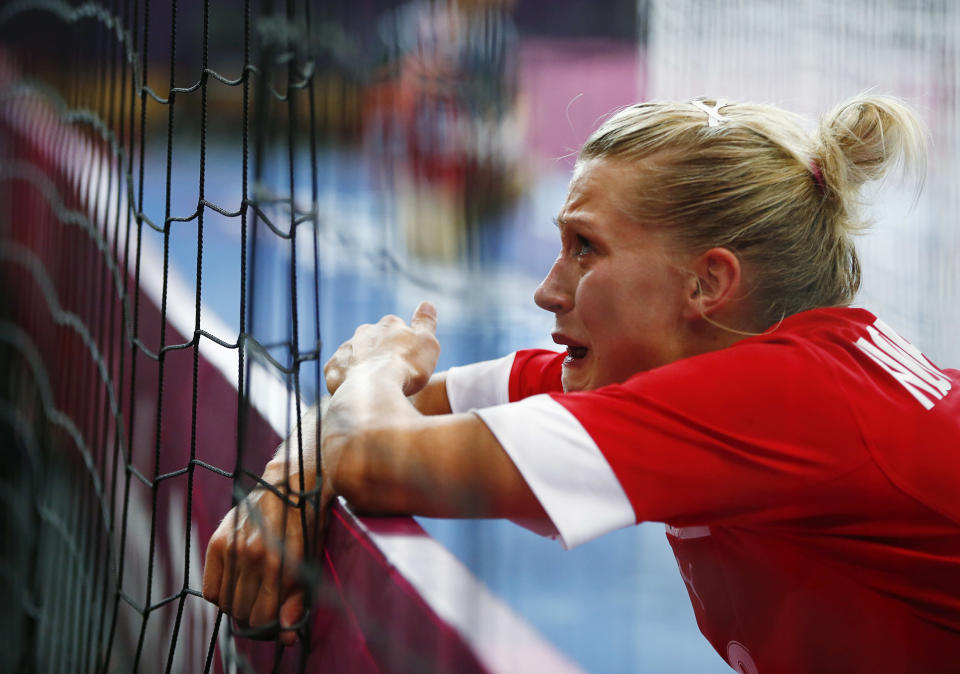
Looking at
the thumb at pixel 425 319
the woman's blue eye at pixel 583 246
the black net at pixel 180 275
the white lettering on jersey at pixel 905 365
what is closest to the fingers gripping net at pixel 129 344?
the black net at pixel 180 275

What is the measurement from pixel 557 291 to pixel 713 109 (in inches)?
7.6

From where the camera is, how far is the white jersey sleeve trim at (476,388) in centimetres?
94

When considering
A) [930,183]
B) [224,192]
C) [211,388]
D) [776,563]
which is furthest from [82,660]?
[224,192]

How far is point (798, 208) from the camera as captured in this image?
71cm

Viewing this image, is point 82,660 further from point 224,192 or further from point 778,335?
point 224,192

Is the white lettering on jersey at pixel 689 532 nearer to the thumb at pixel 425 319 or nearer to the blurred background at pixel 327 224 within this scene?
the blurred background at pixel 327 224

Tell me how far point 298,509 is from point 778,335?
35 cm

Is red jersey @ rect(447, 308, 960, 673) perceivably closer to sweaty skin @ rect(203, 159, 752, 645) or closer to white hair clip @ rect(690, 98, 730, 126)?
sweaty skin @ rect(203, 159, 752, 645)

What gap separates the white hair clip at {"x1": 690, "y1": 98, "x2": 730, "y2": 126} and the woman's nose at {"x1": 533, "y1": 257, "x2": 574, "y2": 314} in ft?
0.53

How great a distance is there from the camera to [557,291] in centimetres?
74

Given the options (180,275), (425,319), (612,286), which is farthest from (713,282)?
(180,275)

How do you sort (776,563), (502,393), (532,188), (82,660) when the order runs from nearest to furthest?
(532,188)
(776,563)
(502,393)
(82,660)

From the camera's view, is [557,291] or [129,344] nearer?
[557,291]

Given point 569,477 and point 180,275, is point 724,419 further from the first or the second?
point 180,275
